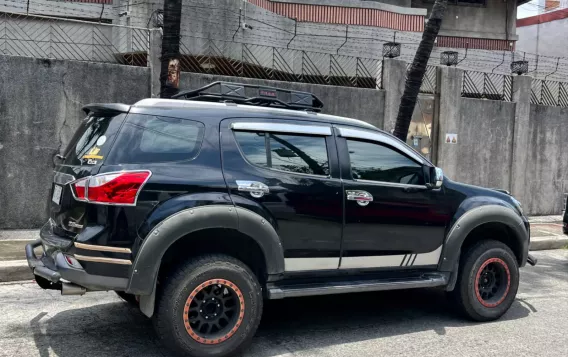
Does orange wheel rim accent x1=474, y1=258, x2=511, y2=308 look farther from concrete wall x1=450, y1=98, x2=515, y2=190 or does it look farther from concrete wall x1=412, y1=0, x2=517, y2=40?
concrete wall x1=412, y1=0, x2=517, y2=40

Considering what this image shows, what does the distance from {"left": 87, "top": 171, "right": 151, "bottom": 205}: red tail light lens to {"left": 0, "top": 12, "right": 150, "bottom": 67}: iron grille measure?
6.70 meters

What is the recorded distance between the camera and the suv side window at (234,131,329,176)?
4.51m

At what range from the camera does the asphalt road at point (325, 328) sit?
455cm

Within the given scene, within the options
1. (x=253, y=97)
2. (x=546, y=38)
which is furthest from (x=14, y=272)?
(x=546, y=38)

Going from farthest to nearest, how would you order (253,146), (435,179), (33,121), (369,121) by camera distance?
(369,121)
(33,121)
(435,179)
(253,146)

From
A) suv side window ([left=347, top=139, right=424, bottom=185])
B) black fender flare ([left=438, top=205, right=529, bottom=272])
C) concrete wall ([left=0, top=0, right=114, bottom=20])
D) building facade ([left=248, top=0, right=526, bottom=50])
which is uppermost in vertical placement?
building facade ([left=248, top=0, right=526, bottom=50])

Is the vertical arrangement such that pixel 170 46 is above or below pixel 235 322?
above

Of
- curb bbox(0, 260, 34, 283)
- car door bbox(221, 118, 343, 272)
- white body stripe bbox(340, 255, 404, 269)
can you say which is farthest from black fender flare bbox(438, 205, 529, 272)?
curb bbox(0, 260, 34, 283)

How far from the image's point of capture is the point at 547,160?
14.2 metres

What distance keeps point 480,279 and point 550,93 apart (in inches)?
434

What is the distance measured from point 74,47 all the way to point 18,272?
5.33 metres

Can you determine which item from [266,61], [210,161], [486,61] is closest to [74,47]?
[266,61]

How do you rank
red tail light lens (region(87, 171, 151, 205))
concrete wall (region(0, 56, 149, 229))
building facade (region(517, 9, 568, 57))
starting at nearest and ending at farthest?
1. red tail light lens (region(87, 171, 151, 205))
2. concrete wall (region(0, 56, 149, 229))
3. building facade (region(517, 9, 568, 57))

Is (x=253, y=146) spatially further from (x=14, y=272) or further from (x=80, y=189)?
(x=14, y=272)
